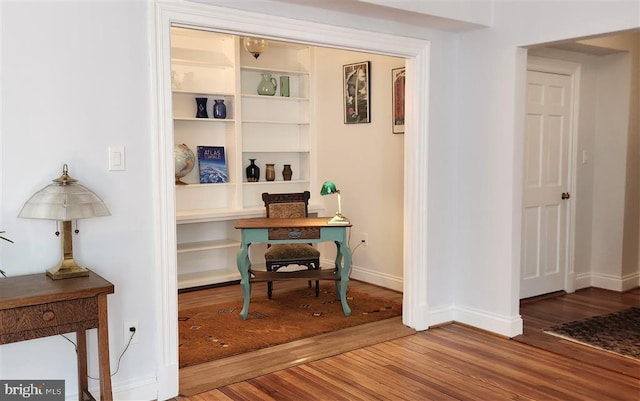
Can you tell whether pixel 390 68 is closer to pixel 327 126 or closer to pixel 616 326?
pixel 327 126

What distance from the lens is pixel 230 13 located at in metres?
3.22

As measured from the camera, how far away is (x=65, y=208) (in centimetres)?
255

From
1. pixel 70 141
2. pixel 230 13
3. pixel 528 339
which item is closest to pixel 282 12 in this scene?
pixel 230 13

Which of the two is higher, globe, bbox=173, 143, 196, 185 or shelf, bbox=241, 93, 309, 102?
shelf, bbox=241, 93, 309, 102

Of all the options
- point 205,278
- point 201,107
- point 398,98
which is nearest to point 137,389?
point 205,278

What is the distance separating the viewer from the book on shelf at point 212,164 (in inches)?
223

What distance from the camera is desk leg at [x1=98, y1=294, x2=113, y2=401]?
251 centimetres

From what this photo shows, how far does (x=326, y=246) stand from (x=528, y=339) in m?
2.64

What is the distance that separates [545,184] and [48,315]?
13.8ft

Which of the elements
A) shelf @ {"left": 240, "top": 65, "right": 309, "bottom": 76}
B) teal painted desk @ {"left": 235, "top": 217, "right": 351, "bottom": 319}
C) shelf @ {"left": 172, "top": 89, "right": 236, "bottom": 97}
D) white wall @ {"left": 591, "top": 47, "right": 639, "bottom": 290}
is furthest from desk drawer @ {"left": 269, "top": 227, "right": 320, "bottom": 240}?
white wall @ {"left": 591, "top": 47, "right": 639, "bottom": 290}

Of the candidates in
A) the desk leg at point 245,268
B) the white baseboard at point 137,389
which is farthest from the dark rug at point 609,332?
the white baseboard at point 137,389

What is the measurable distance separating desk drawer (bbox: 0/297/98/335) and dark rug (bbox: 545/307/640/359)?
318 centimetres

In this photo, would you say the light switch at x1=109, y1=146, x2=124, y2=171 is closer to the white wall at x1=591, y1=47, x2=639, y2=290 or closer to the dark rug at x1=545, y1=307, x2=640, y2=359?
the dark rug at x1=545, y1=307, x2=640, y2=359

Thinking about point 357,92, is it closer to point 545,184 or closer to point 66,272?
point 545,184
